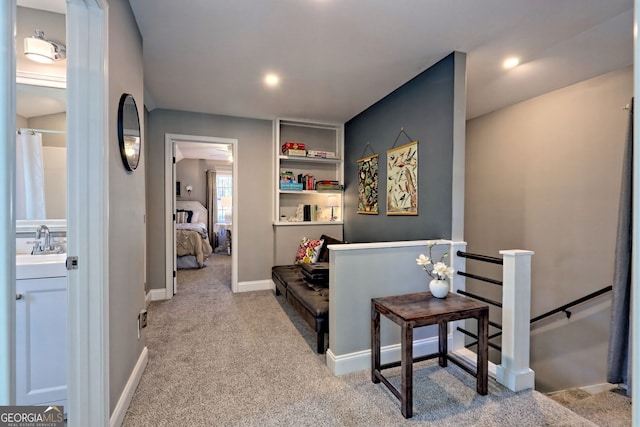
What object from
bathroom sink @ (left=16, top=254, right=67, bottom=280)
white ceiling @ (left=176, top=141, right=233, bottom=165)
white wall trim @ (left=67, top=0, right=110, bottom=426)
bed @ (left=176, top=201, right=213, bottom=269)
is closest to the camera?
white wall trim @ (left=67, top=0, right=110, bottom=426)

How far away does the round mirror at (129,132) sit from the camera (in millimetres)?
1605

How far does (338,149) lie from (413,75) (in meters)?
1.79

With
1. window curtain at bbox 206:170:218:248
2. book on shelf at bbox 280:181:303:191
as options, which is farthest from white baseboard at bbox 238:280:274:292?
window curtain at bbox 206:170:218:248

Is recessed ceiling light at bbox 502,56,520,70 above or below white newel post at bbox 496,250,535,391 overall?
above

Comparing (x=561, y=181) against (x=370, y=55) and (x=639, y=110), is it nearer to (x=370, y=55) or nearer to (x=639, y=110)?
(x=370, y=55)

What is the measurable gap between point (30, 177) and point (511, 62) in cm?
380

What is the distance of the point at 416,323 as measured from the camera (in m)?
1.63

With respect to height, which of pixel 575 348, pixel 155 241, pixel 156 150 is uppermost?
pixel 156 150

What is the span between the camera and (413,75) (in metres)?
2.73

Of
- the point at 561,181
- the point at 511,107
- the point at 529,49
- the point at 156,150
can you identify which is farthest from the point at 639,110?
the point at 156,150

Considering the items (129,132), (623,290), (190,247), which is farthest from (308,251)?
(623,290)

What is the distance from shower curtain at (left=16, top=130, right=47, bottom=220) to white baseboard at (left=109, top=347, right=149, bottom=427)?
1.16 meters

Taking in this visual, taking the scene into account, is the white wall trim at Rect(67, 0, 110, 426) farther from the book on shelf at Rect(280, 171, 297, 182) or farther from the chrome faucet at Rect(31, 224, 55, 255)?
the book on shelf at Rect(280, 171, 297, 182)

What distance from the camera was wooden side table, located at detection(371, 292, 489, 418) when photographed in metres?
1.61
